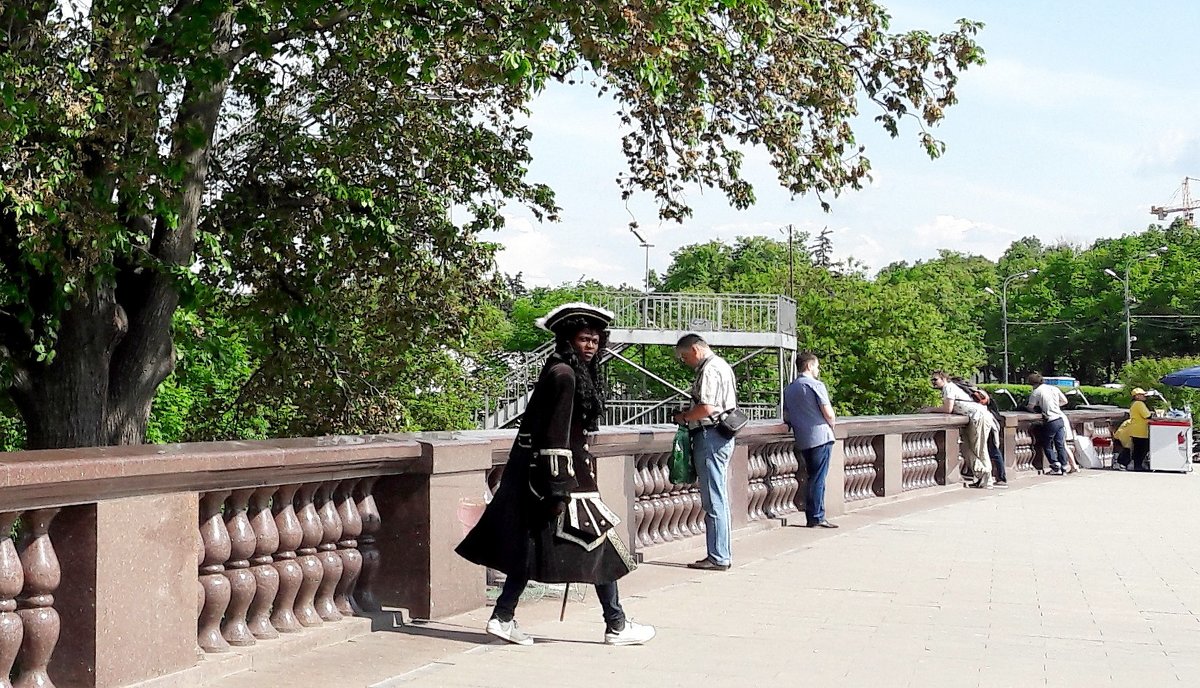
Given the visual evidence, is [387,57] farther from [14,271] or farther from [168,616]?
[168,616]

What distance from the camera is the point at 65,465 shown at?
493 centimetres

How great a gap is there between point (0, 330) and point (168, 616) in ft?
32.5

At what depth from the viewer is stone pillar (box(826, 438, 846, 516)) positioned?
552 inches

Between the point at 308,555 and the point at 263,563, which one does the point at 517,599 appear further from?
the point at 263,563

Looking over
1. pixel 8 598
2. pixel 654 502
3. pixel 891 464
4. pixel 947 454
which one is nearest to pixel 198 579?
pixel 8 598

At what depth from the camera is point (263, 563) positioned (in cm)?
628

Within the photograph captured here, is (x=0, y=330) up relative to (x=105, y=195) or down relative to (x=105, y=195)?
down

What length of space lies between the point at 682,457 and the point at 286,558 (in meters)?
3.86

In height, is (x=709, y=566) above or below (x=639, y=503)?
below

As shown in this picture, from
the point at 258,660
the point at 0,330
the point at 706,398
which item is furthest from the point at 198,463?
the point at 0,330

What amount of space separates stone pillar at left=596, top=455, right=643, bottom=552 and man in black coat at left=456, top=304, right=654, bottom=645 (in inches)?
84.8

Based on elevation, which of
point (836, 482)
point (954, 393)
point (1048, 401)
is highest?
point (954, 393)

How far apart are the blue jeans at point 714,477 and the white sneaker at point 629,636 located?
9.11 ft

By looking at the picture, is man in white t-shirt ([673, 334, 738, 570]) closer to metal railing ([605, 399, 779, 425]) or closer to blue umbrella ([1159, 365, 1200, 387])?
blue umbrella ([1159, 365, 1200, 387])
